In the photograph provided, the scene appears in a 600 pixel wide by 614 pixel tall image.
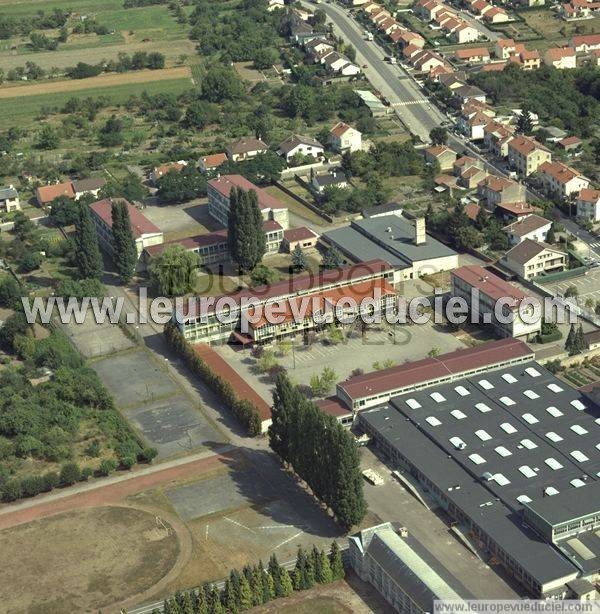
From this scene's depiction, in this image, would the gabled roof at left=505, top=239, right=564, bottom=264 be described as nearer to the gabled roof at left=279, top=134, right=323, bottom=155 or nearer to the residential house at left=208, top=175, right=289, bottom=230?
Result: the residential house at left=208, top=175, right=289, bottom=230

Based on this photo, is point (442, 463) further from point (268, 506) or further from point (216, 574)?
point (216, 574)

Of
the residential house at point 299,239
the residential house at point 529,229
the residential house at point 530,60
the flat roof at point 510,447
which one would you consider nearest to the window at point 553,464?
the flat roof at point 510,447

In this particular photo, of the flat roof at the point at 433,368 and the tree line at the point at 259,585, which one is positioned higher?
the flat roof at the point at 433,368

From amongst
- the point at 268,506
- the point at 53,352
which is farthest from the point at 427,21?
the point at 268,506

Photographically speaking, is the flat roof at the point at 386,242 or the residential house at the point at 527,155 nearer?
the flat roof at the point at 386,242

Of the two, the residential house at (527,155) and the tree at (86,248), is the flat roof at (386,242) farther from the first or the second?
the tree at (86,248)

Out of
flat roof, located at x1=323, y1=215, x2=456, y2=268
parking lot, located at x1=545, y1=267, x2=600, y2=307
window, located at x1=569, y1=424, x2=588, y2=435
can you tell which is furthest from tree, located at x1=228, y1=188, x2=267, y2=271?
window, located at x1=569, y1=424, x2=588, y2=435
